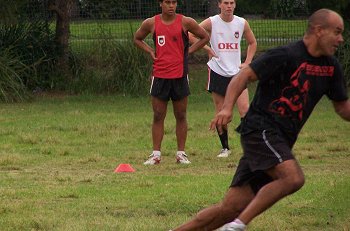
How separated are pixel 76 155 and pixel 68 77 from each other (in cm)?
942

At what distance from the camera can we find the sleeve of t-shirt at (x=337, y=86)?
21.9 feet

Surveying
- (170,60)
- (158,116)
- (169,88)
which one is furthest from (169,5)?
(158,116)

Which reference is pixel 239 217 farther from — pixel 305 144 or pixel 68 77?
pixel 68 77

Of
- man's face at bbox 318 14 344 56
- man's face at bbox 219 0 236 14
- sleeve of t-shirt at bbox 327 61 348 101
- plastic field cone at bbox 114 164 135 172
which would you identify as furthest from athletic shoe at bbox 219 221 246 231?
man's face at bbox 219 0 236 14

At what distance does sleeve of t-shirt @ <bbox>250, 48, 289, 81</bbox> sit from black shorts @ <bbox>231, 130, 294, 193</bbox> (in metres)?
0.38

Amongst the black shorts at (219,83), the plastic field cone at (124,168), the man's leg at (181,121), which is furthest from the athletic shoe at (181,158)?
the black shorts at (219,83)

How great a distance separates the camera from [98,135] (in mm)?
14719

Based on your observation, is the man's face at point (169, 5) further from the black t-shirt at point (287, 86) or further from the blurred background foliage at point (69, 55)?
the blurred background foliage at point (69, 55)

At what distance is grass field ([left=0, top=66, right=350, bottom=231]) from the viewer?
8.24 m

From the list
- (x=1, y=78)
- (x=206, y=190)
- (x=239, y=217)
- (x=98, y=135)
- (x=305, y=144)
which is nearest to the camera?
(x=239, y=217)

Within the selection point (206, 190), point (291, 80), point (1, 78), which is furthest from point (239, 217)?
point (1, 78)

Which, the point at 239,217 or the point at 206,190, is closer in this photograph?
the point at 239,217

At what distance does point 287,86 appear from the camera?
649cm

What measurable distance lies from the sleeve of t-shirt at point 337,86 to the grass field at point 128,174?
1.42 meters
